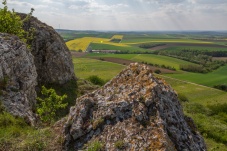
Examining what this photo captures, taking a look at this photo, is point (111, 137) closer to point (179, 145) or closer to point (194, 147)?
point (179, 145)

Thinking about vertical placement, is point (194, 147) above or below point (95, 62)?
above

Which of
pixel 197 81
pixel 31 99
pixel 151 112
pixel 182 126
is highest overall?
pixel 151 112

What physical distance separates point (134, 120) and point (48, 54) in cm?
2793

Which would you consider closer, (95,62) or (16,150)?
(16,150)

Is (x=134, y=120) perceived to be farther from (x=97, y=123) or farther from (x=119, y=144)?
(x=97, y=123)

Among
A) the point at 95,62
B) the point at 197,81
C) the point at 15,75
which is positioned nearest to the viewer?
the point at 15,75

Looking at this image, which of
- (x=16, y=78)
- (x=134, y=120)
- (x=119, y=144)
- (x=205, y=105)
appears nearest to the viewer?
(x=119, y=144)

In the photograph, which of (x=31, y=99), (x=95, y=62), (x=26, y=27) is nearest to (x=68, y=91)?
(x=26, y=27)

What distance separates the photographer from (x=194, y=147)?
28.3 ft

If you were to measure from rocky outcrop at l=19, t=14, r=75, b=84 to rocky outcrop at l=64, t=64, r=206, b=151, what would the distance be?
24403mm

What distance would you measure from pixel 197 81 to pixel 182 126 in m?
90.5

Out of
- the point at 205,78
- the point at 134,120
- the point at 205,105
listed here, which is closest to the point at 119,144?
the point at 134,120

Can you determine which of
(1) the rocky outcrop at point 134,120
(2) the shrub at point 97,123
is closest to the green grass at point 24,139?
(1) the rocky outcrop at point 134,120

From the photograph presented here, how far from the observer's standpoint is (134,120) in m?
8.55
